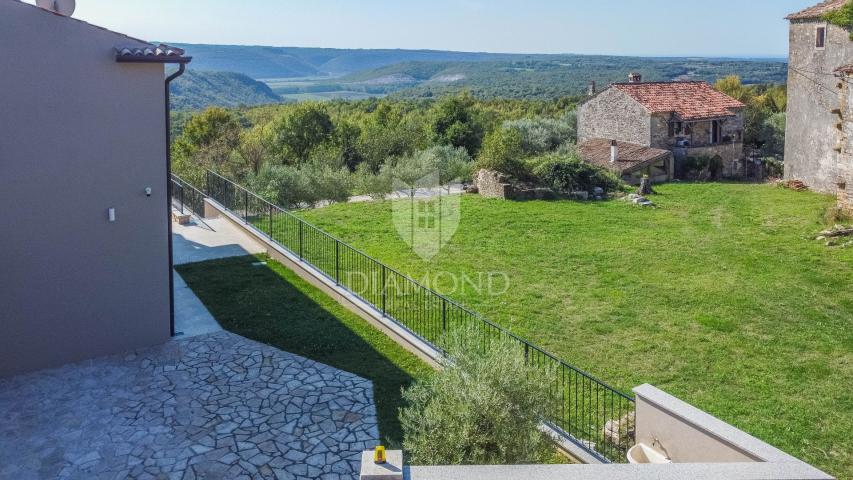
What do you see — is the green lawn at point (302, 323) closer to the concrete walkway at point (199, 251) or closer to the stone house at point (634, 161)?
the concrete walkway at point (199, 251)

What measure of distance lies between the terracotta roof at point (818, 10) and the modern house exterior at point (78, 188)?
26408mm

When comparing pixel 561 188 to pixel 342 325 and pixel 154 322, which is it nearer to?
pixel 342 325

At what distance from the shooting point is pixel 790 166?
29922mm

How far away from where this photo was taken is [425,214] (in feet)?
74.5

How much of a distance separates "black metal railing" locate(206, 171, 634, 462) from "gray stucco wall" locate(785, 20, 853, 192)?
22.2 m

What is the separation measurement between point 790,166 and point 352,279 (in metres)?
24.4

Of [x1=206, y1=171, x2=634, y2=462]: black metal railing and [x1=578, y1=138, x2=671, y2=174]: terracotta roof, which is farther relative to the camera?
[x1=578, y1=138, x2=671, y2=174]: terracotta roof

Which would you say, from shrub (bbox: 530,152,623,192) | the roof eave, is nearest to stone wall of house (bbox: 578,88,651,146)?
shrub (bbox: 530,152,623,192)

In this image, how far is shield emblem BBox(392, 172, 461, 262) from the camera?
18.5 meters

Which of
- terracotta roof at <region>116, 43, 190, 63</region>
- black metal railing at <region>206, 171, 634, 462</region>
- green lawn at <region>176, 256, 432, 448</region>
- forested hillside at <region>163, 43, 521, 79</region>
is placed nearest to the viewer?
black metal railing at <region>206, 171, 634, 462</region>

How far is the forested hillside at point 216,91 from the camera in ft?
275

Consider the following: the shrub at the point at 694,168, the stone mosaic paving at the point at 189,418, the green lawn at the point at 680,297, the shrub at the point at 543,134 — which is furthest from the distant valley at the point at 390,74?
the stone mosaic paving at the point at 189,418

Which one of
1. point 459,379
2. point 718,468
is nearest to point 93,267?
point 459,379

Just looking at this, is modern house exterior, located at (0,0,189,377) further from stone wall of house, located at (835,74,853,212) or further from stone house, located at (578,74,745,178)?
stone house, located at (578,74,745,178)
